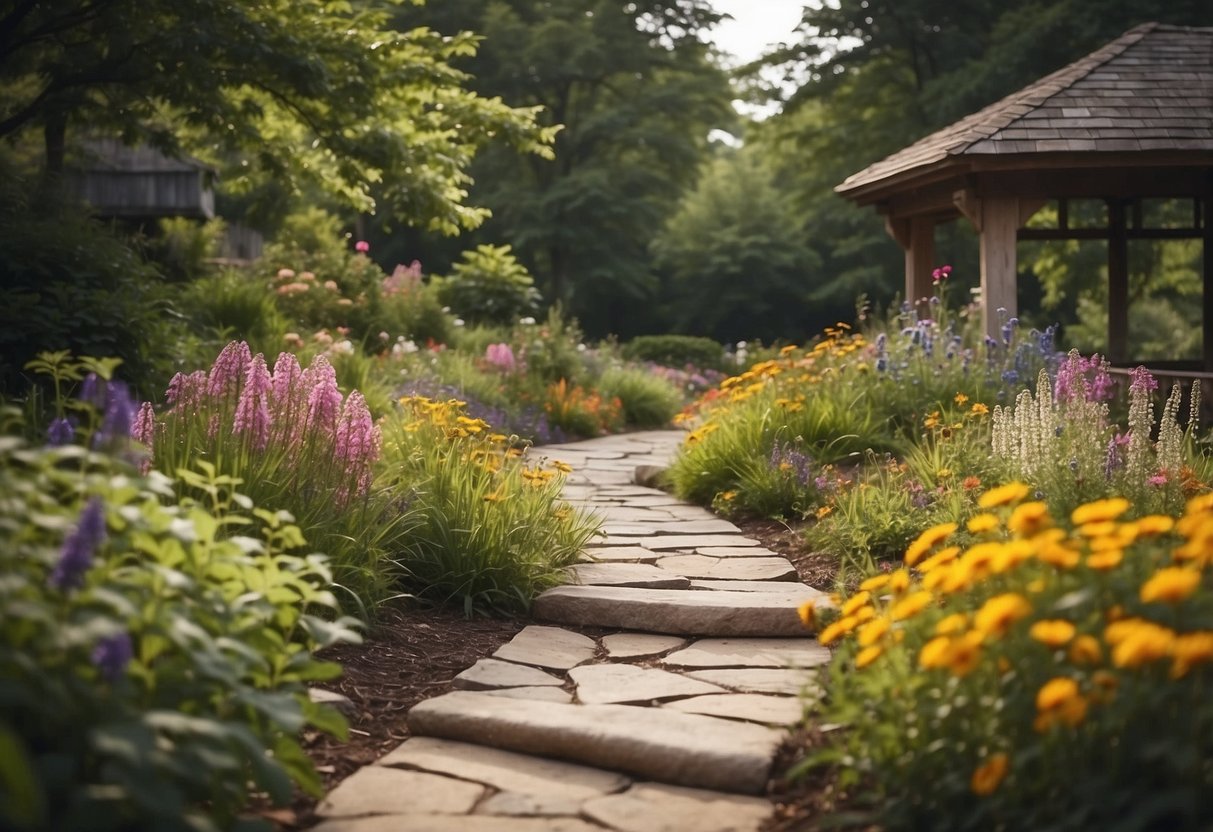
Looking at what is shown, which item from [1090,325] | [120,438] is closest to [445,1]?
[1090,325]

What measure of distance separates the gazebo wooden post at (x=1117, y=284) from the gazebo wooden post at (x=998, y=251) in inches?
93.9

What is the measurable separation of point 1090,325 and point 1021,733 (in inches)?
939

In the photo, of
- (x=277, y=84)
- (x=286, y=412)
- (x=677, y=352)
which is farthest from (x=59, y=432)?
(x=677, y=352)

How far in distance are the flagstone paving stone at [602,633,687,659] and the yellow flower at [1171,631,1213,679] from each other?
2301mm

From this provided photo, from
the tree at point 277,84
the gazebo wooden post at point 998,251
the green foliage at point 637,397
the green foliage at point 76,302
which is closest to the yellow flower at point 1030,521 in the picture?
the green foliage at point 76,302

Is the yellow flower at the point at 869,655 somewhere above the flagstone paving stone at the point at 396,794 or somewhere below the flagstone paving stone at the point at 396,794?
above

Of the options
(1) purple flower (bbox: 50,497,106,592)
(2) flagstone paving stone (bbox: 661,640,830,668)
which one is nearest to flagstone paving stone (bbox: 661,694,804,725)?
(2) flagstone paving stone (bbox: 661,640,830,668)

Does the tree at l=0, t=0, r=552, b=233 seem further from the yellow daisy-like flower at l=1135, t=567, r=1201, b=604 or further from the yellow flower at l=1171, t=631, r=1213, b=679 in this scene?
the yellow flower at l=1171, t=631, r=1213, b=679

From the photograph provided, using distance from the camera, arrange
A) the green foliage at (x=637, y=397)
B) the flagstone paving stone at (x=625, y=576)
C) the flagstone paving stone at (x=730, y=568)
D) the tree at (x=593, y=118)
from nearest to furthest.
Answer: the flagstone paving stone at (x=625, y=576), the flagstone paving stone at (x=730, y=568), the green foliage at (x=637, y=397), the tree at (x=593, y=118)

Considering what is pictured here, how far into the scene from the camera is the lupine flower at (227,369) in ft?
14.2

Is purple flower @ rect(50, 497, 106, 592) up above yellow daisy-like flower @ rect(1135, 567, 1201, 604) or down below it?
above

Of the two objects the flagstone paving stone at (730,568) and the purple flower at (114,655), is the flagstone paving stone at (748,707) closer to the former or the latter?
the flagstone paving stone at (730,568)

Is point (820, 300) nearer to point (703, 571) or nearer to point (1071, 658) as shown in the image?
point (703, 571)

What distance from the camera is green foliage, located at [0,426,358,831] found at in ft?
6.54
